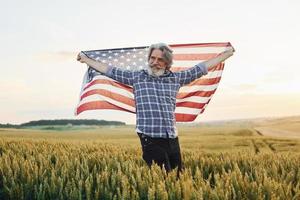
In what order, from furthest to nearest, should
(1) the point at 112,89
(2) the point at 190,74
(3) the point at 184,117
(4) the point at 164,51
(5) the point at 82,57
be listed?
1. (1) the point at 112,89
2. (3) the point at 184,117
3. (5) the point at 82,57
4. (2) the point at 190,74
5. (4) the point at 164,51

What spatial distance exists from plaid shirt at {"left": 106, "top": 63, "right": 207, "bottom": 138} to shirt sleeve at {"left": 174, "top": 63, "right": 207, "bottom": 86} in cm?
10

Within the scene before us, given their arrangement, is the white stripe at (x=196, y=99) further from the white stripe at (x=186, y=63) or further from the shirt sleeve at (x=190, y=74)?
the shirt sleeve at (x=190, y=74)

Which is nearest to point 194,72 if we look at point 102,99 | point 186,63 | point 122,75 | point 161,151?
point 122,75

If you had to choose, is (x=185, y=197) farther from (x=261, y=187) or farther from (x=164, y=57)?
(x=164, y=57)

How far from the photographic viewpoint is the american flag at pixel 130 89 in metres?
9.39

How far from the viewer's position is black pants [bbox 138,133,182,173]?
6.38 m

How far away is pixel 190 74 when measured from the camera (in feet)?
22.4

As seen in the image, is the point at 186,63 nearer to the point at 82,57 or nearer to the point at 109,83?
the point at 109,83

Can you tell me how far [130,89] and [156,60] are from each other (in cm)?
321

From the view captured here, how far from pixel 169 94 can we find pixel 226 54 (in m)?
1.39

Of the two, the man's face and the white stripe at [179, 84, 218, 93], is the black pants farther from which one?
the white stripe at [179, 84, 218, 93]

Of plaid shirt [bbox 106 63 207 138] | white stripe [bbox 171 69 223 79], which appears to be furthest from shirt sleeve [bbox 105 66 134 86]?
white stripe [bbox 171 69 223 79]

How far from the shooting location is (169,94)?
652cm

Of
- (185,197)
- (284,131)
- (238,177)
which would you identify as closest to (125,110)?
(238,177)
